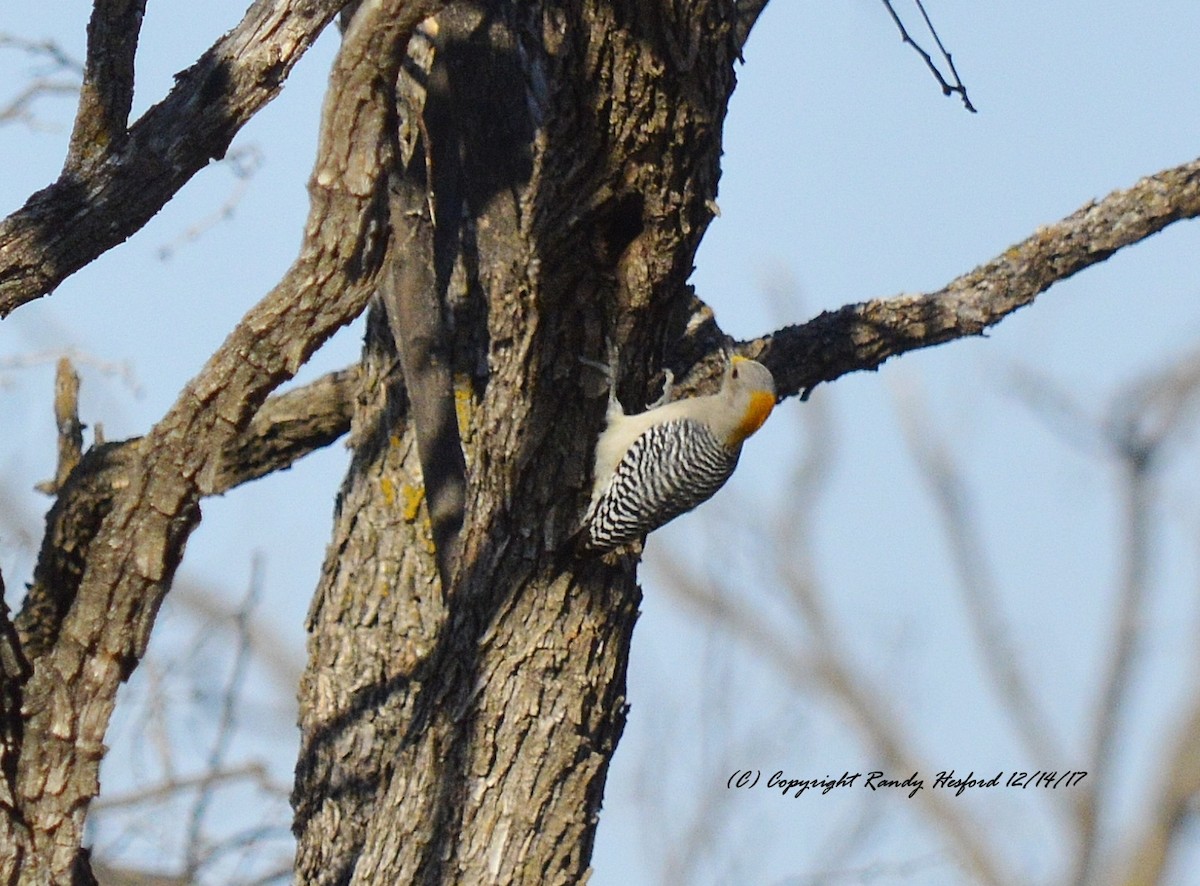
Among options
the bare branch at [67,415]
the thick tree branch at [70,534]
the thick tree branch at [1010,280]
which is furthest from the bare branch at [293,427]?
the thick tree branch at [1010,280]

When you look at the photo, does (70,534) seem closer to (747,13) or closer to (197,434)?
(197,434)

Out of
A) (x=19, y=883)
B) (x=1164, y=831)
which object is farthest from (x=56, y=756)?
(x=1164, y=831)

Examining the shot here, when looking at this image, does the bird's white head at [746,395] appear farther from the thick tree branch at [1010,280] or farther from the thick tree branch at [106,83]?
the thick tree branch at [106,83]

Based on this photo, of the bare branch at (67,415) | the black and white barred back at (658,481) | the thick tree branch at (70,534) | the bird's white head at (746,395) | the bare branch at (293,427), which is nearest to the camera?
the thick tree branch at (70,534)

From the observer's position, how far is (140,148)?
9.89 ft

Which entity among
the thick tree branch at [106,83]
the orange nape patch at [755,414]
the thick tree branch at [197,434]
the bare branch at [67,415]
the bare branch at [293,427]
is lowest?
the thick tree branch at [197,434]

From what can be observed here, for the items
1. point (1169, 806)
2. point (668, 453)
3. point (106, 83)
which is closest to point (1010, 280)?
point (668, 453)

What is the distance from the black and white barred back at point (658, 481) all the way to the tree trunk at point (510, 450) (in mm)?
107

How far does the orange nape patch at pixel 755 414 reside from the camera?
5.32m

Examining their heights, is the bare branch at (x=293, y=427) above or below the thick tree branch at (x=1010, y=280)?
below

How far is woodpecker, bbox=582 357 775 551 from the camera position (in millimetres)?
4469

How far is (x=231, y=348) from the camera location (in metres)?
3.02

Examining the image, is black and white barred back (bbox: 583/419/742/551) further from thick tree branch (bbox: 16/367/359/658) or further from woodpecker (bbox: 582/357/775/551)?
thick tree branch (bbox: 16/367/359/658)

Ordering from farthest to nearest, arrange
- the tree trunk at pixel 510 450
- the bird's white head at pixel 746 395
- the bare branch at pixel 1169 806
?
the bare branch at pixel 1169 806 → the bird's white head at pixel 746 395 → the tree trunk at pixel 510 450
